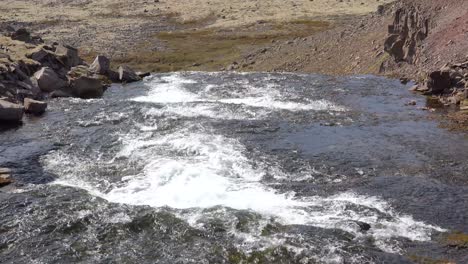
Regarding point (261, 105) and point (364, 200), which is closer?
point (364, 200)

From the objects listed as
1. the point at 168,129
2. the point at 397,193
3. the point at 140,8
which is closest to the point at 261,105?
the point at 168,129

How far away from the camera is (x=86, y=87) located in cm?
4753

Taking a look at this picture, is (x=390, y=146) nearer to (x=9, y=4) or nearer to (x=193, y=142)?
(x=193, y=142)

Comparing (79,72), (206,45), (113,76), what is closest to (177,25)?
(206,45)

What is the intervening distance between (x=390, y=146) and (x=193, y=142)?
12.3 m

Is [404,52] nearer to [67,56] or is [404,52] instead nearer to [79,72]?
[79,72]

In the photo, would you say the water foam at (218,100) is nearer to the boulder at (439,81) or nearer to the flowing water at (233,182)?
the flowing water at (233,182)

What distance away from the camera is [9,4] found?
445ft

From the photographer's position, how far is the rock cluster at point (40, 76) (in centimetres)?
4016

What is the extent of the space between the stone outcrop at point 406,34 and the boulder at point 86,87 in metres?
29.8

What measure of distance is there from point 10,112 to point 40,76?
10.8 metres

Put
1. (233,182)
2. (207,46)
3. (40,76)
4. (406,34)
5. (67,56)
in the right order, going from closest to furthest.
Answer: (233,182) < (40,76) < (406,34) < (67,56) < (207,46)

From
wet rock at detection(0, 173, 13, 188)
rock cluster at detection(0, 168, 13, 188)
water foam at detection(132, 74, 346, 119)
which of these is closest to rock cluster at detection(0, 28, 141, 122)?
water foam at detection(132, 74, 346, 119)

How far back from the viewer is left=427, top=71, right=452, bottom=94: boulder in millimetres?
42281
